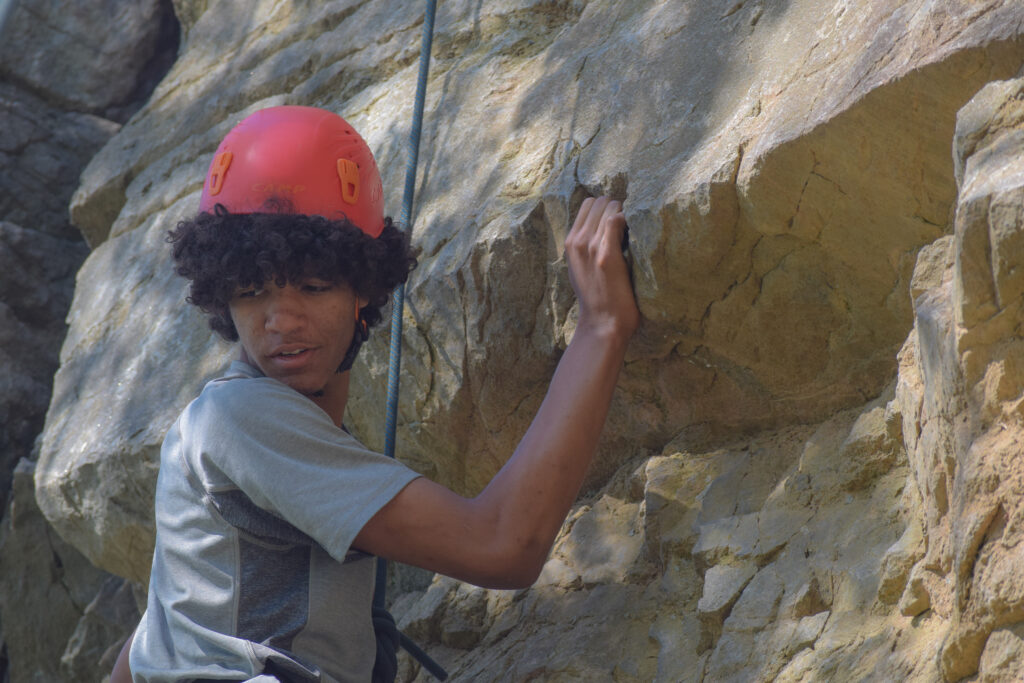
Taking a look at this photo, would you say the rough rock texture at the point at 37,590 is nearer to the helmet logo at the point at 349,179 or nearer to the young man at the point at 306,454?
the young man at the point at 306,454

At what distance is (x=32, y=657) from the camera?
4.73 meters

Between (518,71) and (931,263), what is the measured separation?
1333mm

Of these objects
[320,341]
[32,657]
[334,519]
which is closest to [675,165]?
[320,341]

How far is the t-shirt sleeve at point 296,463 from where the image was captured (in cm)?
190

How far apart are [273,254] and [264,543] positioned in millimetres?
557

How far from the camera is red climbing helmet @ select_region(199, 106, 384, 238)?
7.48ft

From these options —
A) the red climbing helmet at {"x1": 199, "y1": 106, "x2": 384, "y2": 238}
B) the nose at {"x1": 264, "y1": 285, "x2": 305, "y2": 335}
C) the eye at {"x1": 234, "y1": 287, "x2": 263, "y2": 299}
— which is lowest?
the nose at {"x1": 264, "y1": 285, "x2": 305, "y2": 335}

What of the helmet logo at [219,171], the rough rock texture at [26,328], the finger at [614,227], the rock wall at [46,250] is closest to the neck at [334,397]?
the helmet logo at [219,171]

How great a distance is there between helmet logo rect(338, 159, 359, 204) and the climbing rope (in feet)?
1.26

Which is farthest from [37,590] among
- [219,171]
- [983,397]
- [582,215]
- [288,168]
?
[983,397]

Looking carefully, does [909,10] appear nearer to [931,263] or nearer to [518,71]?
[931,263]

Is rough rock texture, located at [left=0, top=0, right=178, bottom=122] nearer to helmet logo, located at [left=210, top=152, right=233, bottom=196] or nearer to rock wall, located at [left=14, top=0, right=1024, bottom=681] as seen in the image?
rock wall, located at [left=14, top=0, right=1024, bottom=681]

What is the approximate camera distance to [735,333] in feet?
7.84

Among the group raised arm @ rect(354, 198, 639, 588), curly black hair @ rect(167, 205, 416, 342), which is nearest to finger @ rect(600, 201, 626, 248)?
raised arm @ rect(354, 198, 639, 588)
